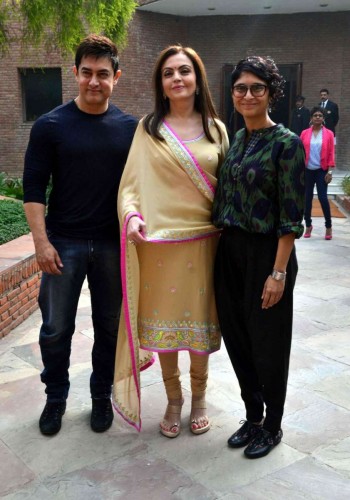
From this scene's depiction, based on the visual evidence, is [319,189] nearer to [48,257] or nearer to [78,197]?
[78,197]

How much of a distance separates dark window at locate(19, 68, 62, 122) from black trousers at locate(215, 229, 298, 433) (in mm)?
14041

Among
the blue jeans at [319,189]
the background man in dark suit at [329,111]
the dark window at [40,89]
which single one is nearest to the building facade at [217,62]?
the dark window at [40,89]

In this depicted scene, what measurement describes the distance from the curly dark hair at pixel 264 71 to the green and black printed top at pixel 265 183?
165 millimetres

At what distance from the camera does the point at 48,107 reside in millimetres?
15891

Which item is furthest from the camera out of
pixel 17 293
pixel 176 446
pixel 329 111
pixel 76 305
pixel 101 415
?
pixel 329 111

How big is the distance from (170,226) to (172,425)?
1.06 metres

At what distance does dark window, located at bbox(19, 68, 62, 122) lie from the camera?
15.5m

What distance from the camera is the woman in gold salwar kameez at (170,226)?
2.58 metres

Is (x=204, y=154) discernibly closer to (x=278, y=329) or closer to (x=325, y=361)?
(x=278, y=329)

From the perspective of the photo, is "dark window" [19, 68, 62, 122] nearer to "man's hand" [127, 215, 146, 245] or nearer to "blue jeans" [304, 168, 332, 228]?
"blue jeans" [304, 168, 332, 228]

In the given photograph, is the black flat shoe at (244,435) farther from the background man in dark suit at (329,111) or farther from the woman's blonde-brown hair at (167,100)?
the background man in dark suit at (329,111)

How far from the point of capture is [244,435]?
2828 millimetres

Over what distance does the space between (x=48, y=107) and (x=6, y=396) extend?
13.7 meters

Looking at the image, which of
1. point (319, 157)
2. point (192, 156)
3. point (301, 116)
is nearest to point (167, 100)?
point (192, 156)
